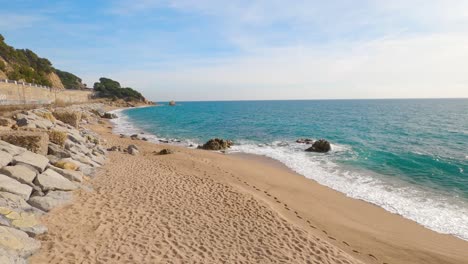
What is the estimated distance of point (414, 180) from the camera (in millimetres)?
15656

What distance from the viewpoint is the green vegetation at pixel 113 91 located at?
122312 mm

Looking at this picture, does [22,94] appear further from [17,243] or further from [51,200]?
[17,243]

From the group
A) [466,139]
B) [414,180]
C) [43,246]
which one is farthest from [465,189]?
[466,139]

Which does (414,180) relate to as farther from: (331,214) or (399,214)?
(331,214)

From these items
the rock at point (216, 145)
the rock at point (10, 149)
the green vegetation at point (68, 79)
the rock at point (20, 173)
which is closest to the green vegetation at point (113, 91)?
the green vegetation at point (68, 79)

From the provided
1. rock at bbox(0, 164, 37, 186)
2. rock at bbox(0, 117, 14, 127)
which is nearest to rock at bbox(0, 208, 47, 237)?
rock at bbox(0, 164, 37, 186)

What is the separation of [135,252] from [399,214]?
31.9 feet

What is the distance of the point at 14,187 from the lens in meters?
7.37

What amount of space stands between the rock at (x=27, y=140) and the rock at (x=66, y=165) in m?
0.88

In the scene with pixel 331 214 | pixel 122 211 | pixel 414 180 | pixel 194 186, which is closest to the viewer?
pixel 122 211

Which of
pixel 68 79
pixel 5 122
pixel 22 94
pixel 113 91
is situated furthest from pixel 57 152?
pixel 113 91

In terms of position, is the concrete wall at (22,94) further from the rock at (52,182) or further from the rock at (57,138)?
the rock at (52,182)

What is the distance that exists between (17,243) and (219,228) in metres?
4.47

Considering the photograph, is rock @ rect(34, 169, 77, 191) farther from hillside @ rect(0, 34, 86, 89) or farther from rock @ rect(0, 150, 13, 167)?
hillside @ rect(0, 34, 86, 89)
